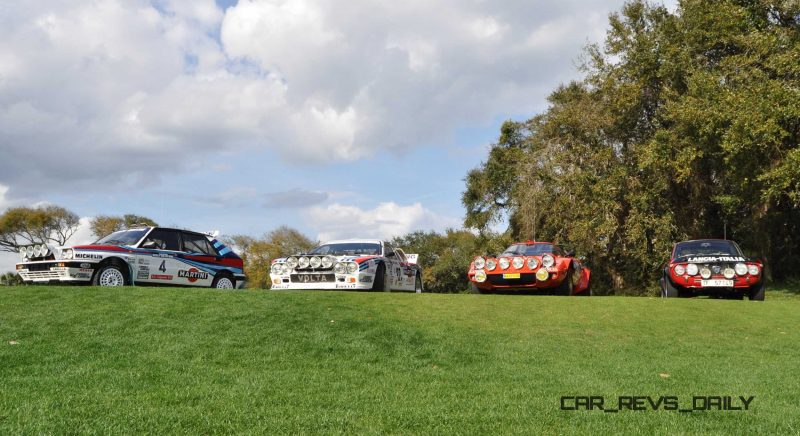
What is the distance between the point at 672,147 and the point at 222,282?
16.6 meters

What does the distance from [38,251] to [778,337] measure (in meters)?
→ 14.4

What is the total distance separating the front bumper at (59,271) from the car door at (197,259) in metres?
2.11

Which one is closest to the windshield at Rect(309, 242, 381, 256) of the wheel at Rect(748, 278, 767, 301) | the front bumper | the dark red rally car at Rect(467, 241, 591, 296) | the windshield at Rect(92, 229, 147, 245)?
the dark red rally car at Rect(467, 241, 591, 296)

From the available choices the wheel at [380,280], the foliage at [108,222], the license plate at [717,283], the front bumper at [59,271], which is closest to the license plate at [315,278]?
the wheel at [380,280]

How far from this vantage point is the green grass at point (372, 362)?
15.1 ft

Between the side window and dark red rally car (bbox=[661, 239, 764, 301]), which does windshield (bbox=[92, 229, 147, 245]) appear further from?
dark red rally car (bbox=[661, 239, 764, 301])

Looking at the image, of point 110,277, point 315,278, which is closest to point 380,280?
point 315,278

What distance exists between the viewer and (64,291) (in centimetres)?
1116

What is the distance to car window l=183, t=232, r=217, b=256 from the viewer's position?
15.3 m

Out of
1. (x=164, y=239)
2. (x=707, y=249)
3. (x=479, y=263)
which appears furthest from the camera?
(x=707, y=249)

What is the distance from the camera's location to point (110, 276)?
13.8m

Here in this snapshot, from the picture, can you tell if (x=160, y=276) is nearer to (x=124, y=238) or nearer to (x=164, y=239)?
(x=164, y=239)

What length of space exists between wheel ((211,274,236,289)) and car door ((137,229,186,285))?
0.88m

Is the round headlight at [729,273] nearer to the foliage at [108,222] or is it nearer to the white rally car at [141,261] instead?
the white rally car at [141,261]
